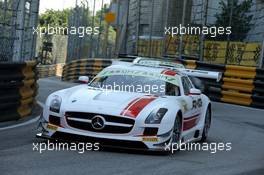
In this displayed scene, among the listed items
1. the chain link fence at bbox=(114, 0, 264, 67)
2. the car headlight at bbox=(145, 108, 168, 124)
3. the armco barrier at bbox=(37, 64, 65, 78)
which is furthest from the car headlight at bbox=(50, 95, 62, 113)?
the armco barrier at bbox=(37, 64, 65, 78)

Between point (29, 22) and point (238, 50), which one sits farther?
point (238, 50)

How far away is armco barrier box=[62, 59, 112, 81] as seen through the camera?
95.9 ft

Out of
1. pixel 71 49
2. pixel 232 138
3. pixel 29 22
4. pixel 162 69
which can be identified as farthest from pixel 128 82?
pixel 71 49

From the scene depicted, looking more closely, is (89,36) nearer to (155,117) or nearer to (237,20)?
(237,20)

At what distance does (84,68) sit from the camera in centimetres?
3198

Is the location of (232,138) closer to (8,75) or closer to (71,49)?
(8,75)

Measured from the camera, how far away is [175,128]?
9.29 m

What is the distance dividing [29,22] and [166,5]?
13.7m

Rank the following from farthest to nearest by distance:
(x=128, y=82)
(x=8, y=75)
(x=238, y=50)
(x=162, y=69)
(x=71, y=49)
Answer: (x=71, y=49), (x=238, y=50), (x=8, y=75), (x=162, y=69), (x=128, y=82)

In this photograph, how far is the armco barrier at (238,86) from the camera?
19453 millimetres

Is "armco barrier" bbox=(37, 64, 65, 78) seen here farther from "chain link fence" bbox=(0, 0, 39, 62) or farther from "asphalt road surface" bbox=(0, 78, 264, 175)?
"asphalt road surface" bbox=(0, 78, 264, 175)

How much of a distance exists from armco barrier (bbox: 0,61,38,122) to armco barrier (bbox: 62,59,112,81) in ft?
44.2

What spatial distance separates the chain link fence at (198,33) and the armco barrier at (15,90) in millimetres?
9419

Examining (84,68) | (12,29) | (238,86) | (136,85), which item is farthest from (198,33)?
(136,85)
